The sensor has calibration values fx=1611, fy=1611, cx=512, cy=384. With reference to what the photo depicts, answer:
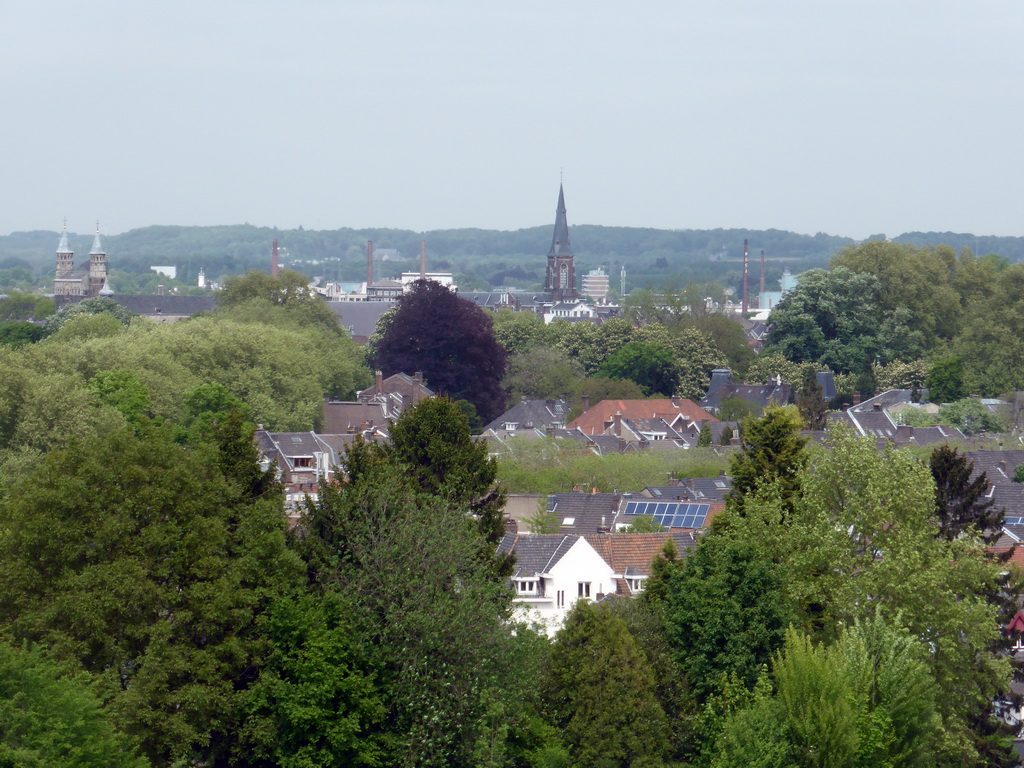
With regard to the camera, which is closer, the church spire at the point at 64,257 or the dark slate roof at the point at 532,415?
the dark slate roof at the point at 532,415

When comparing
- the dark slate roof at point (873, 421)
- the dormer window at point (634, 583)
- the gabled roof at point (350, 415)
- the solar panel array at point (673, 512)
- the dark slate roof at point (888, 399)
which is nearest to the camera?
the dormer window at point (634, 583)

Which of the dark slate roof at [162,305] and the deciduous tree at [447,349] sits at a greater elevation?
the deciduous tree at [447,349]

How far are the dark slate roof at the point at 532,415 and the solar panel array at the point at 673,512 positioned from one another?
90.2 feet

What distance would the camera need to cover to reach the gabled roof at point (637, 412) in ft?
248

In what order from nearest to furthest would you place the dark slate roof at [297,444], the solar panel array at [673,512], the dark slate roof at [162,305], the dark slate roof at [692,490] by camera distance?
the solar panel array at [673,512]
the dark slate roof at [692,490]
the dark slate roof at [297,444]
the dark slate roof at [162,305]

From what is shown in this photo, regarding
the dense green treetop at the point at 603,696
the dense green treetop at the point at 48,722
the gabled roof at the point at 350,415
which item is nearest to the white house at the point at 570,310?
the gabled roof at the point at 350,415

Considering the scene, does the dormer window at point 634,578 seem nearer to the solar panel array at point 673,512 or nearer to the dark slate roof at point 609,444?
the solar panel array at point 673,512

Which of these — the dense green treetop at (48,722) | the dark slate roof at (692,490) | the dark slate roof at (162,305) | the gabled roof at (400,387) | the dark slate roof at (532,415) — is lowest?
the dark slate roof at (162,305)

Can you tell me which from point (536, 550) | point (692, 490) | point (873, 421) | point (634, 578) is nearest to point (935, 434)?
point (873, 421)

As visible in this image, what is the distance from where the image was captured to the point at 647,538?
3947 cm

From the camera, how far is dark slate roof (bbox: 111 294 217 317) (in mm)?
158250

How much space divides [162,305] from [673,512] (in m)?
122

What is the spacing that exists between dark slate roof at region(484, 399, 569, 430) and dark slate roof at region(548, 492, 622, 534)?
83.7 feet

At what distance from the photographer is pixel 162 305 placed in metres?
161
